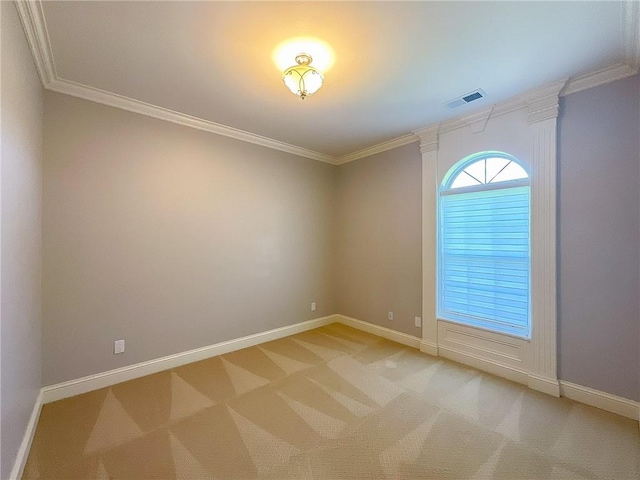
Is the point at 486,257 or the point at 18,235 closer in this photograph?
the point at 18,235

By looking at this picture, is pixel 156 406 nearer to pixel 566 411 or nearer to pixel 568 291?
pixel 566 411

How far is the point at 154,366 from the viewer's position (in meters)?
2.85

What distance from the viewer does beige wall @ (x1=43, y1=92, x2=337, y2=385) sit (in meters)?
2.39

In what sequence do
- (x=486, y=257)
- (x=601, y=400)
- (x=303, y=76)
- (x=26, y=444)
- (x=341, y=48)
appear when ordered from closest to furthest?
(x=26, y=444) < (x=341, y=48) < (x=303, y=76) < (x=601, y=400) < (x=486, y=257)

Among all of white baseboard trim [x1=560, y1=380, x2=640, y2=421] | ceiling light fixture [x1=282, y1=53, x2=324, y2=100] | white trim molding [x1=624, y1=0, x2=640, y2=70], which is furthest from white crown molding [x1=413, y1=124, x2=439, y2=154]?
white baseboard trim [x1=560, y1=380, x2=640, y2=421]

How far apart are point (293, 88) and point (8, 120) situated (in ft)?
5.56

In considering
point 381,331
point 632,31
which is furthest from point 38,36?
point 381,331

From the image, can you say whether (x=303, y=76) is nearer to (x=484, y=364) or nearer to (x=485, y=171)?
(x=485, y=171)

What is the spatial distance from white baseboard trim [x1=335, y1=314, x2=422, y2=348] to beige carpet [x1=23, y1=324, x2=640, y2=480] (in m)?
0.67

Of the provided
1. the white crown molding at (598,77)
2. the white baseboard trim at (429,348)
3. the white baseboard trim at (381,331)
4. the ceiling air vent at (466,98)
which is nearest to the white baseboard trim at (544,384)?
the white baseboard trim at (429,348)

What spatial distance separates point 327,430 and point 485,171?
117 inches

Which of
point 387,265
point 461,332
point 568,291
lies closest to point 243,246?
point 387,265

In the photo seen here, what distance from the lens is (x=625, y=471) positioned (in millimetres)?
1646

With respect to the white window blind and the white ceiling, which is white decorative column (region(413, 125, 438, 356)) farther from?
the white ceiling
